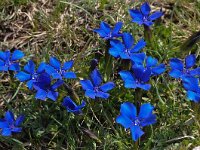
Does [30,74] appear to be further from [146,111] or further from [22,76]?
[146,111]

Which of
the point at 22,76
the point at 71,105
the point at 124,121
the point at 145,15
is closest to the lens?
the point at 124,121

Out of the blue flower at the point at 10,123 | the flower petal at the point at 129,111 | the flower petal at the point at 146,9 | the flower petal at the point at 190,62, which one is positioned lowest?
the blue flower at the point at 10,123

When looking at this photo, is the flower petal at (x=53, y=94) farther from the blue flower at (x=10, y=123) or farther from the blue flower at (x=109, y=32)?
the blue flower at (x=109, y=32)

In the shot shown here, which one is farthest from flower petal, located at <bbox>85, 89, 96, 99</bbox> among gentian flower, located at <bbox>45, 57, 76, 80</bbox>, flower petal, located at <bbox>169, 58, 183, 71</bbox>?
flower petal, located at <bbox>169, 58, 183, 71</bbox>

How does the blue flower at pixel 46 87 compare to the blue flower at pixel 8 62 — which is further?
the blue flower at pixel 8 62

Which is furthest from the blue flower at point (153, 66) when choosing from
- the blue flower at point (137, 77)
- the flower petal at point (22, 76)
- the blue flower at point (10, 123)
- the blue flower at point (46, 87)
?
the blue flower at point (10, 123)

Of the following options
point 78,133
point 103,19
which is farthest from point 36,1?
point 78,133

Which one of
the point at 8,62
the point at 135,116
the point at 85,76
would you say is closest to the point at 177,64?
the point at 135,116
